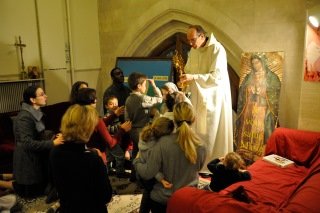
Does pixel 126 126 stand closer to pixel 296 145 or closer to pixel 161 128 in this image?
pixel 161 128

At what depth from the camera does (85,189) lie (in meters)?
Answer: 1.57

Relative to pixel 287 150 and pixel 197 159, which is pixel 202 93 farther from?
pixel 197 159

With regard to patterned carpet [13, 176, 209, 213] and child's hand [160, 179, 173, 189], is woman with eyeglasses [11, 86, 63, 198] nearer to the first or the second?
patterned carpet [13, 176, 209, 213]

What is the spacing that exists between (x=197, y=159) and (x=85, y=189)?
26.8 inches

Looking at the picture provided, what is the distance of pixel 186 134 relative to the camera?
5.50 ft

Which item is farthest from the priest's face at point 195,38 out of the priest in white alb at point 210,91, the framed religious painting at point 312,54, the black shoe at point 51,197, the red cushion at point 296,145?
the black shoe at point 51,197

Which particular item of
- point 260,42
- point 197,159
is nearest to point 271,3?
point 260,42

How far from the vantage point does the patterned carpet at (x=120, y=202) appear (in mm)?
2615

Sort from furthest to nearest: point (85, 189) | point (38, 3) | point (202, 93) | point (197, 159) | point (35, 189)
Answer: point (38, 3)
point (202, 93)
point (35, 189)
point (197, 159)
point (85, 189)

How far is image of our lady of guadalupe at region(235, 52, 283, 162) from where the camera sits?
3193mm

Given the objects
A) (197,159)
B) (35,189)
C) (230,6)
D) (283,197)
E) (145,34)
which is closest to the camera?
(197,159)

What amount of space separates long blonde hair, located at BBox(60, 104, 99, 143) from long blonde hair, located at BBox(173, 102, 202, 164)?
50cm

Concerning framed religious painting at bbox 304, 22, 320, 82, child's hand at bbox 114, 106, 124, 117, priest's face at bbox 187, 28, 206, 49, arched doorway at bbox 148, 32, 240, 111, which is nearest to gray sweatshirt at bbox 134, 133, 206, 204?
child's hand at bbox 114, 106, 124, 117

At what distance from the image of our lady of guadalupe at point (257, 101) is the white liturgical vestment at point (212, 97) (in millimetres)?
290
